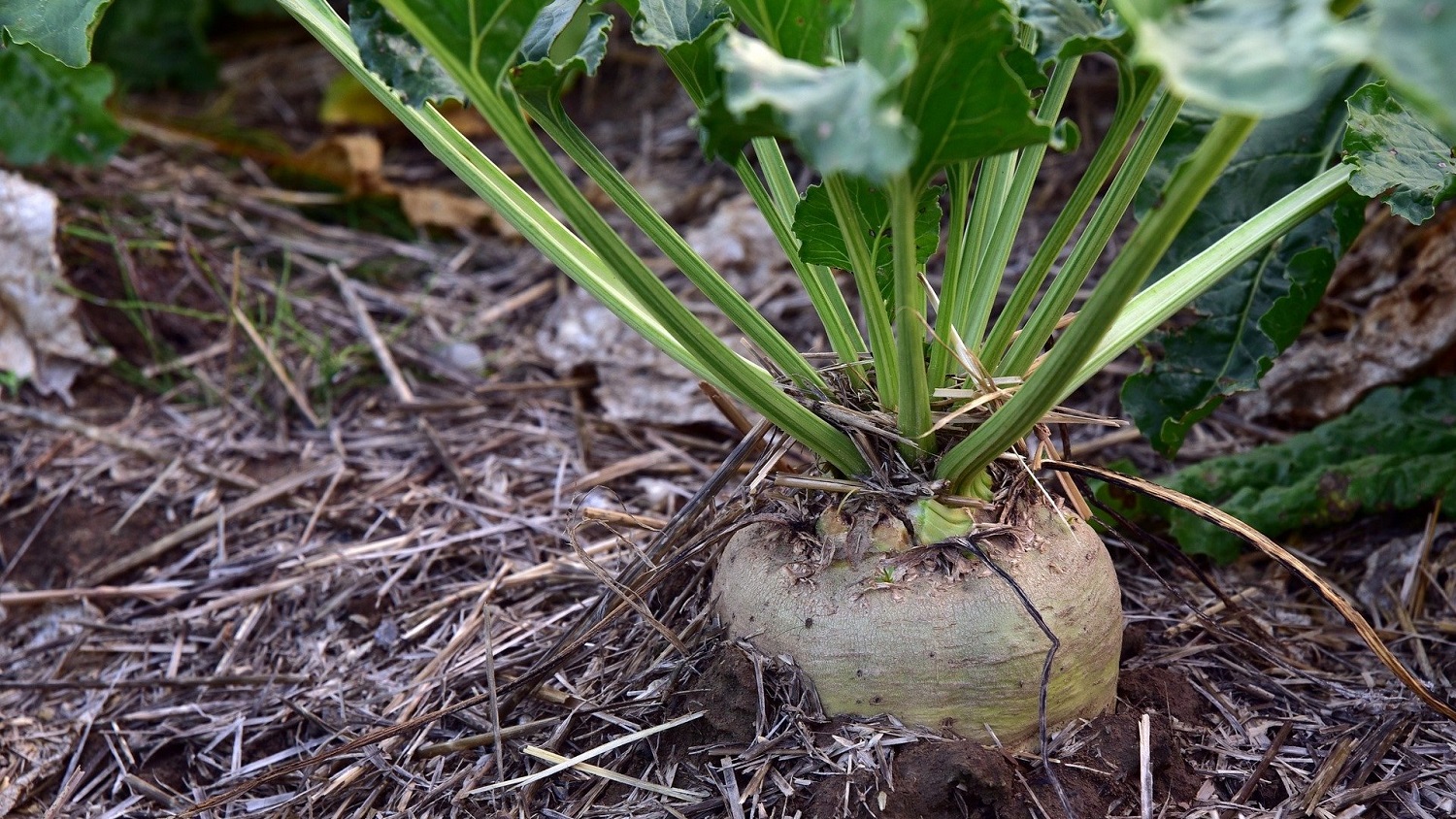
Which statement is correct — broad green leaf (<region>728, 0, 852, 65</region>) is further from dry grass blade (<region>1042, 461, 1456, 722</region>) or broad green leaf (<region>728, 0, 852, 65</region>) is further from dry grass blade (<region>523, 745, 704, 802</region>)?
dry grass blade (<region>523, 745, 704, 802</region>)

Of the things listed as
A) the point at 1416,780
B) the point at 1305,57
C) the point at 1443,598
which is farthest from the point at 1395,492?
the point at 1305,57

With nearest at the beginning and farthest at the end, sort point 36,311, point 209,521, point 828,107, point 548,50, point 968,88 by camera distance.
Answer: point 828,107 < point 968,88 < point 548,50 < point 209,521 < point 36,311

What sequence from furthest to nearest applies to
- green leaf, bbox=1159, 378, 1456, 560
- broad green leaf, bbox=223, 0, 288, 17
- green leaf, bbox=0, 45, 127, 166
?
broad green leaf, bbox=223, 0, 288, 17, green leaf, bbox=0, 45, 127, 166, green leaf, bbox=1159, 378, 1456, 560

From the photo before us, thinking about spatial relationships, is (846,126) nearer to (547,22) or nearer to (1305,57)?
(1305,57)

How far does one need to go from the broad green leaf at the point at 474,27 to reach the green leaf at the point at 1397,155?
939 millimetres

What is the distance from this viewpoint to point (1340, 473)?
1663 mm

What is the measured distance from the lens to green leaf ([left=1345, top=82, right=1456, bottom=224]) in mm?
1227

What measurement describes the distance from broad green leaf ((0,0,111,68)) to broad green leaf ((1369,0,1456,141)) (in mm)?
1231

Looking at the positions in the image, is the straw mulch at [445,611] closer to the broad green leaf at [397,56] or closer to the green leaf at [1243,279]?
the green leaf at [1243,279]

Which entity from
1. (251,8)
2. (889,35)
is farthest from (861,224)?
(251,8)

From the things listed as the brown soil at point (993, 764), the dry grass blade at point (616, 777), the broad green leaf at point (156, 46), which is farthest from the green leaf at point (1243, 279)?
the broad green leaf at point (156, 46)

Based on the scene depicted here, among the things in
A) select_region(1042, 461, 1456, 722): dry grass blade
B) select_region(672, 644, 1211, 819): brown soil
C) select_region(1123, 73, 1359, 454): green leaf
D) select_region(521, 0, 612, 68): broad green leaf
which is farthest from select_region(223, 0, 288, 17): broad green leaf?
select_region(1042, 461, 1456, 722): dry grass blade

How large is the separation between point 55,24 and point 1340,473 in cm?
184

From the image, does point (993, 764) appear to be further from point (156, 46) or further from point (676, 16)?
point (156, 46)
